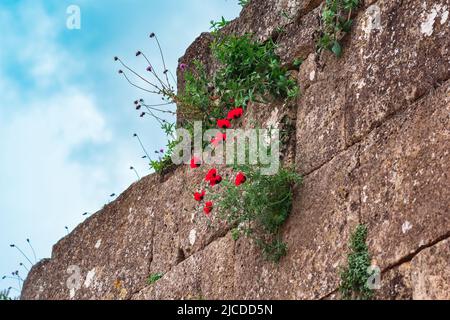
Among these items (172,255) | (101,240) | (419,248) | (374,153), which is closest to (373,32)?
(374,153)

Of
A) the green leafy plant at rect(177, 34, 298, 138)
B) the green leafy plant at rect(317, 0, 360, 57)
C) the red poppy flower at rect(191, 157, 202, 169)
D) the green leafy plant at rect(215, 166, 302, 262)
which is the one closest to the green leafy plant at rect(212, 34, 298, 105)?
the green leafy plant at rect(177, 34, 298, 138)

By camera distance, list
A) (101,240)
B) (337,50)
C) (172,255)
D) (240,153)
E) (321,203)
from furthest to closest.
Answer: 1. (101,240)
2. (172,255)
3. (240,153)
4. (337,50)
5. (321,203)

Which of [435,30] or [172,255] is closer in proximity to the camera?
[435,30]

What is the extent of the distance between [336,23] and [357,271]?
1.52m

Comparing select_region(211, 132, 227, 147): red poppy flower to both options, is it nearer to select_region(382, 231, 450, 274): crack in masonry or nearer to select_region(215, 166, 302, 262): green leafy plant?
select_region(215, 166, 302, 262): green leafy plant

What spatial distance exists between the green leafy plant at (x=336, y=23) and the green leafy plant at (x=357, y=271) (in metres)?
1.17

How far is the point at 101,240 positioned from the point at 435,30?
3.29 meters

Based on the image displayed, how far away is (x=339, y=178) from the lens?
4.88 m

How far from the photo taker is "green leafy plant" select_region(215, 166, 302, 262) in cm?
516

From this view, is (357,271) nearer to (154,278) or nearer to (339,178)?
(339,178)

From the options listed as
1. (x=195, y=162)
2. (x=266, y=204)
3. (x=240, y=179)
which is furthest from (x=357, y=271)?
(x=195, y=162)

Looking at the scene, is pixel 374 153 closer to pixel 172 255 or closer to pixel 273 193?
pixel 273 193

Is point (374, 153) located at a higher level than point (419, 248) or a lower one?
higher

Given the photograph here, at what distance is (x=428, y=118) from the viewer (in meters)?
4.43
